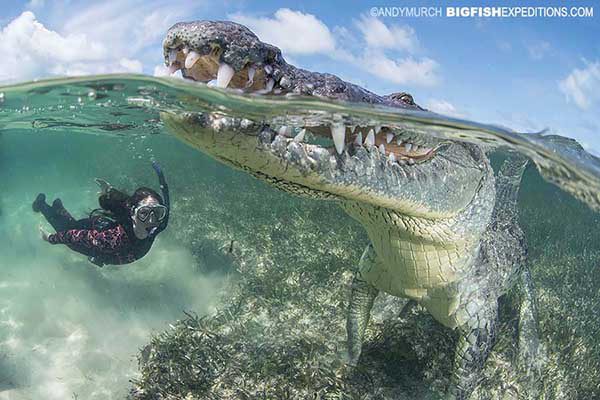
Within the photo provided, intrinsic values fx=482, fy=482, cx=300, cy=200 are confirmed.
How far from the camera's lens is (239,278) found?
8305 mm

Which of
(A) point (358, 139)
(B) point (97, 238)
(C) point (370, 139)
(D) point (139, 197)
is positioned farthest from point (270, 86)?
(B) point (97, 238)

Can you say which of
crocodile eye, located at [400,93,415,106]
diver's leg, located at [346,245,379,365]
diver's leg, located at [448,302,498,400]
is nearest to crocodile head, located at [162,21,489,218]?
crocodile eye, located at [400,93,415,106]

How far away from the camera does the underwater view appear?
2.49 metres

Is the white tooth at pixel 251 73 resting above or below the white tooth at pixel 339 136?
above

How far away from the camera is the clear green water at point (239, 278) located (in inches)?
207

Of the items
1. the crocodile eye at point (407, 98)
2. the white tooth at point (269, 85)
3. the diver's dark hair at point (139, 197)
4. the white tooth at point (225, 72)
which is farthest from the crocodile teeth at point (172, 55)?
the diver's dark hair at point (139, 197)

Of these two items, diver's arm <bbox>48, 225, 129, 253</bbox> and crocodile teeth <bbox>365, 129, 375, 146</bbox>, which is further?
diver's arm <bbox>48, 225, 129, 253</bbox>

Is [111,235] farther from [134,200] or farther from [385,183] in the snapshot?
[385,183]

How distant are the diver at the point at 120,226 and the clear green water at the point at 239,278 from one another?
1309 millimetres

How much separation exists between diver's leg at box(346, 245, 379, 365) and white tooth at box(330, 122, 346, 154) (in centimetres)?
265

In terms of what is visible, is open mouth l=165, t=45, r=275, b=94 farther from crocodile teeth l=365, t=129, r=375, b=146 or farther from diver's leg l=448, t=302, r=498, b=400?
diver's leg l=448, t=302, r=498, b=400

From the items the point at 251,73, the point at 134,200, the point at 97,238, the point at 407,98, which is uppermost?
the point at 407,98

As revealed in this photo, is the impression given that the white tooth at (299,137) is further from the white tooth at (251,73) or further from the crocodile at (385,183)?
the white tooth at (251,73)

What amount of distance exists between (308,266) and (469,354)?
12.9 ft
